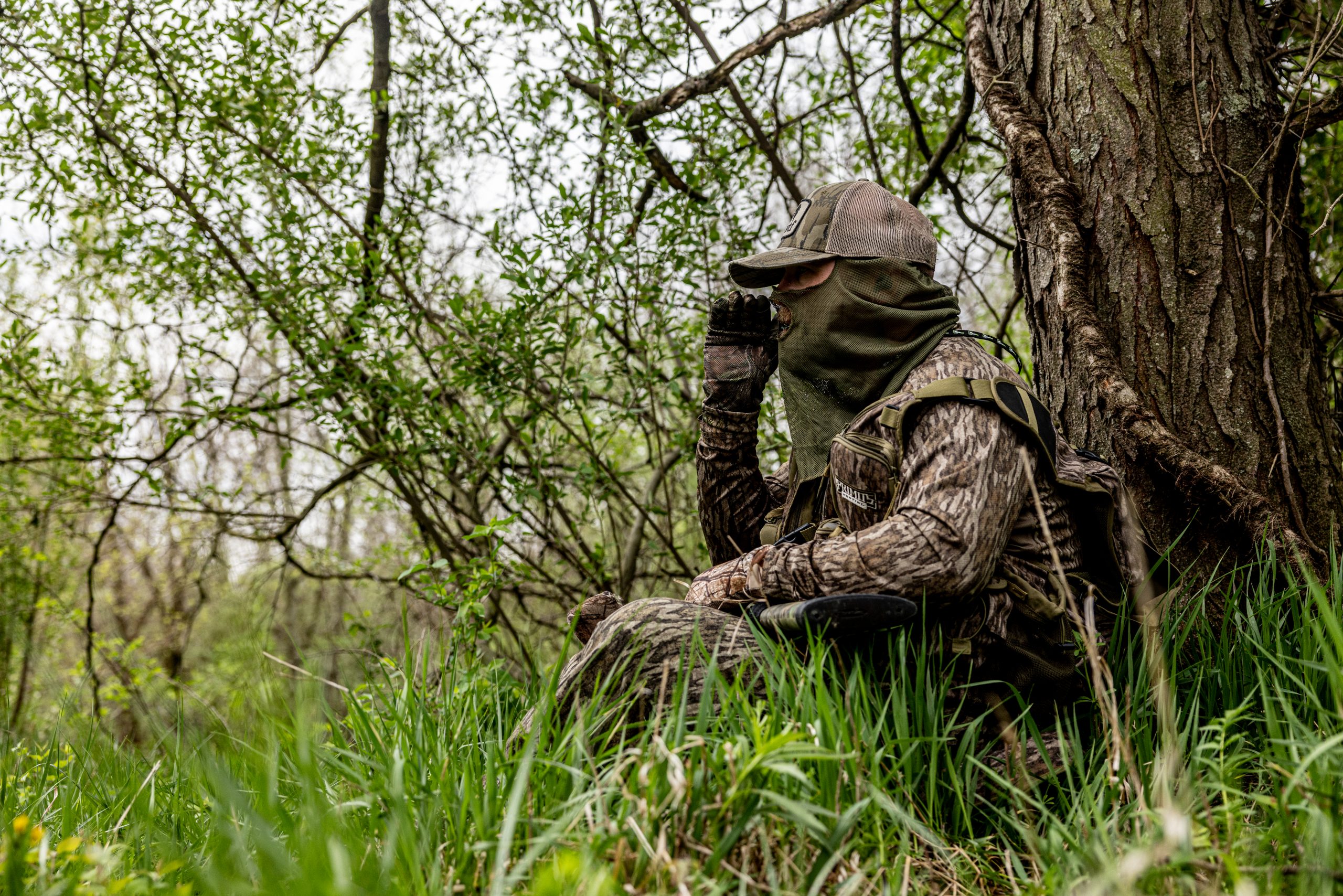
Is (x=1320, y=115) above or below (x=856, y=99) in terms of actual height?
below

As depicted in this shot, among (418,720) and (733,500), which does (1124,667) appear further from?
(418,720)

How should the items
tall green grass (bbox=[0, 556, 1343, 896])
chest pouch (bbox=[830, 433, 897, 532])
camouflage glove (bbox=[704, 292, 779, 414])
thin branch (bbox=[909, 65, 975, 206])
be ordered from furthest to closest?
thin branch (bbox=[909, 65, 975, 206]) → camouflage glove (bbox=[704, 292, 779, 414]) → chest pouch (bbox=[830, 433, 897, 532]) → tall green grass (bbox=[0, 556, 1343, 896])

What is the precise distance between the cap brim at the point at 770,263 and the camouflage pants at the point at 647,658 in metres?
1.02

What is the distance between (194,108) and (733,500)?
11.1ft

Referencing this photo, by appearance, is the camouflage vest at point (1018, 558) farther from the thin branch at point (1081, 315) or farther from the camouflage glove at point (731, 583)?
the thin branch at point (1081, 315)

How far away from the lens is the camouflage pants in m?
2.06

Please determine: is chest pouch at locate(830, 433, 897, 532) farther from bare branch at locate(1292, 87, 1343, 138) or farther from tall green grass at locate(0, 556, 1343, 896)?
bare branch at locate(1292, 87, 1343, 138)

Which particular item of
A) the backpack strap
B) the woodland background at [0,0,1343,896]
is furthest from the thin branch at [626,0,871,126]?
the backpack strap

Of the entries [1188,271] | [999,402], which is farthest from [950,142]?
[999,402]

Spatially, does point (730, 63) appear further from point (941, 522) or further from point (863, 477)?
point (941, 522)

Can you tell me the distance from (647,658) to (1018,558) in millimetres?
944

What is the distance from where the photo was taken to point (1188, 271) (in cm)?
271

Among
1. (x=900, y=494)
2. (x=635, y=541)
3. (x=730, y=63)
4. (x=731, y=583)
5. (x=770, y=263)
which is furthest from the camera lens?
(x=635, y=541)

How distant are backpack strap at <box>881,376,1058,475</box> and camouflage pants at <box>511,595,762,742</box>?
2.14ft
